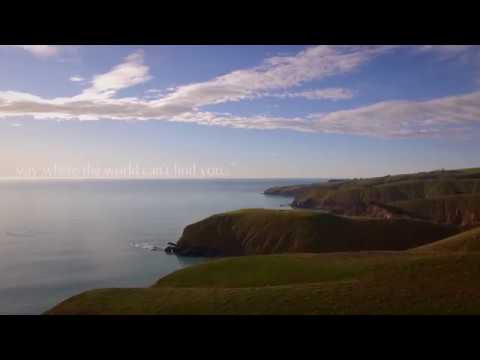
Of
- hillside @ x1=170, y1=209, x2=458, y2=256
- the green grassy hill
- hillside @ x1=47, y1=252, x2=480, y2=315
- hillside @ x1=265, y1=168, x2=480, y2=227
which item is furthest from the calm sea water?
hillside @ x1=265, y1=168, x2=480, y2=227

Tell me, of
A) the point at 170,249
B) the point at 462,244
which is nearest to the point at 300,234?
the point at 170,249

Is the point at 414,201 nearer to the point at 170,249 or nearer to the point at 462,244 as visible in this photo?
the point at 170,249

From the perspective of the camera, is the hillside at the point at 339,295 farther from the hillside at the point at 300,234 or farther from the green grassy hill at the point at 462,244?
the hillside at the point at 300,234

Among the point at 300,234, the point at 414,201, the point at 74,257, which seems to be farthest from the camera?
the point at 414,201

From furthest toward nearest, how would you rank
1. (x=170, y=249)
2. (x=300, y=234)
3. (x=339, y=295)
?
(x=170, y=249) < (x=300, y=234) < (x=339, y=295)
